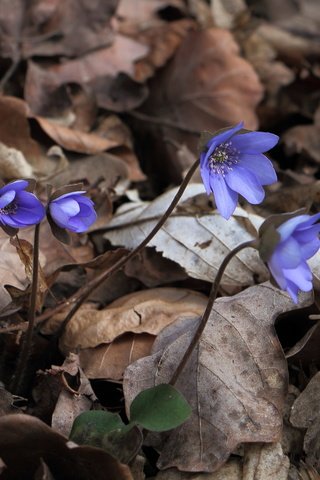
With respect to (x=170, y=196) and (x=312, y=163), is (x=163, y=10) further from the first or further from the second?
(x=170, y=196)

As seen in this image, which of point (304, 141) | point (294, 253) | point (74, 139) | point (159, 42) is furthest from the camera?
point (159, 42)

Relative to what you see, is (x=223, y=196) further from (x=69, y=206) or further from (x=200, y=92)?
(x=200, y=92)

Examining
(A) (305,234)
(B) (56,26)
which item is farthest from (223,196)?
(B) (56,26)

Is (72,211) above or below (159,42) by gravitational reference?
above

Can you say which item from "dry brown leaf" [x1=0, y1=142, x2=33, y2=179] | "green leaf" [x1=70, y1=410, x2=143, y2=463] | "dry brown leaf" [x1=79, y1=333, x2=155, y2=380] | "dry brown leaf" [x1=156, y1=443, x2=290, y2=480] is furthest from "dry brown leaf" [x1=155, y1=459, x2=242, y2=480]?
"dry brown leaf" [x1=0, y1=142, x2=33, y2=179]

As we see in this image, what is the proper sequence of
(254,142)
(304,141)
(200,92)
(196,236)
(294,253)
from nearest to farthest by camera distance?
(294,253), (254,142), (196,236), (304,141), (200,92)

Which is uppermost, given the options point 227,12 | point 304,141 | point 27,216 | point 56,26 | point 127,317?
point 27,216

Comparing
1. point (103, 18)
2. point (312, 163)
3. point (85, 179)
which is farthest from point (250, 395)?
point (103, 18)

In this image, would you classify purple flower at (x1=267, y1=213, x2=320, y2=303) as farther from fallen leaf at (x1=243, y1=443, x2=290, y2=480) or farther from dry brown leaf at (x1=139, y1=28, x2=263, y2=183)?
dry brown leaf at (x1=139, y1=28, x2=263, y2=183)
